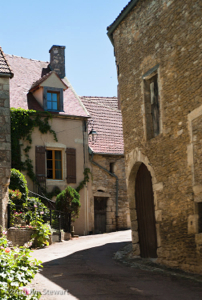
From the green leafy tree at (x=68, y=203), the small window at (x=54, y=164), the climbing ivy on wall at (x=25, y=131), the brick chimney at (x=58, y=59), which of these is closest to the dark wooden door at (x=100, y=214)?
the climbing ivy on wall at (x=25, y=131)

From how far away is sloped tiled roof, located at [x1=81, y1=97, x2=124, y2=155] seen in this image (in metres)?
19.3

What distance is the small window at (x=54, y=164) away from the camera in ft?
59.0

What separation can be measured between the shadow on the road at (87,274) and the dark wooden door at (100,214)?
7080mm

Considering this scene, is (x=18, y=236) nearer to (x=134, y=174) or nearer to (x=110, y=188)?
(x=134, y=174)

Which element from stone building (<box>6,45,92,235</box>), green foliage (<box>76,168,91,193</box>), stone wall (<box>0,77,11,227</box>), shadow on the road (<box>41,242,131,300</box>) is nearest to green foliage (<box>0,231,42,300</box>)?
shadow on the road (<box>41,242,131,300</box>)

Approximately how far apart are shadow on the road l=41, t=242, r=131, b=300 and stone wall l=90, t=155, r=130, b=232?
7169mm

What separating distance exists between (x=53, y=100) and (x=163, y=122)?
984 centimetres

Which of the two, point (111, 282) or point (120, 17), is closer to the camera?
point (111, 282)

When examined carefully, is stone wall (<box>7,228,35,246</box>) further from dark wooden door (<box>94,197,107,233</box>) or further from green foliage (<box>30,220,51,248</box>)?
dark wooden door (<box>94,197,107,233</box>)

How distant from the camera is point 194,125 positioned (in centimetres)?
847

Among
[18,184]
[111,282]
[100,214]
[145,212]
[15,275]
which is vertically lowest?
[111,282]

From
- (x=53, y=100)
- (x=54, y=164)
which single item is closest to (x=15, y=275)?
(x=54, y=164)

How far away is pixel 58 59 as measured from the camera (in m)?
20.6

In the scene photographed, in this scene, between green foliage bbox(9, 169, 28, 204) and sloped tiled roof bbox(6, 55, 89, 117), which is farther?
sloped tiled roof bbox(6, 55, 89, 117)
